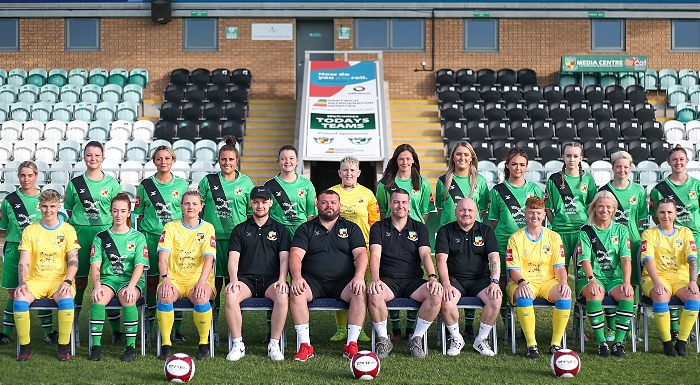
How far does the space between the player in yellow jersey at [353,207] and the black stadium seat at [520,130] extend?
1001 centimetres

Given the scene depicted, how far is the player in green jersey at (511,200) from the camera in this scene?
6738 millimetres

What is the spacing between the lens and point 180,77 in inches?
736

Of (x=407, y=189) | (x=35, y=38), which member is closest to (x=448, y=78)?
(x=35, y=38)

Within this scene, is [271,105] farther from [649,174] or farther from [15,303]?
[15,303]

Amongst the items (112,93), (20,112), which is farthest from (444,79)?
(20,112)

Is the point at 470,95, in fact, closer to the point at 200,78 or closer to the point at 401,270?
the point at 200,78

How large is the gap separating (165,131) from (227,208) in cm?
992

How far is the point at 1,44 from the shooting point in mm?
19562

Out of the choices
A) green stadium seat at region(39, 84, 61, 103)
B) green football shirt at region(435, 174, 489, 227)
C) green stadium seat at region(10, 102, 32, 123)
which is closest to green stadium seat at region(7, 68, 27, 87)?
green stadium seat at region(39, 84, 61, 103)

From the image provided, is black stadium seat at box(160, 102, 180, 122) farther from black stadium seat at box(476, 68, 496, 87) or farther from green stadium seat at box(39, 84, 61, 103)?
black stadium seat at box(476, 68, 496, 87)

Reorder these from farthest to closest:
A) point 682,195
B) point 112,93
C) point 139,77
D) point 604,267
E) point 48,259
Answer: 1. point 139,77
2. point 112,93
3. point 682,195
4. point 604,267
5. point 48,259

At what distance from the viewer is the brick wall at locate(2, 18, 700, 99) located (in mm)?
19344

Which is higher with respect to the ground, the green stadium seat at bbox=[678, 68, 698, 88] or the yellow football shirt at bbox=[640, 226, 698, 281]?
the green stadium seat at bbox=[678, 68, 698, 88]

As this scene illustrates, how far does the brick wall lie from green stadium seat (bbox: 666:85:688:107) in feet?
4.74
